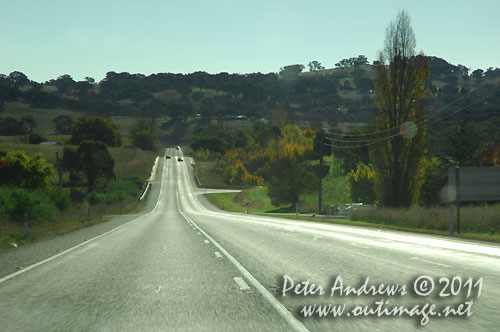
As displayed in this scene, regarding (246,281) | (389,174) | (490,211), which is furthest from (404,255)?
(389,174)

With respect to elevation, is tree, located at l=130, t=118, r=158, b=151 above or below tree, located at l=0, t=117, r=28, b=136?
below

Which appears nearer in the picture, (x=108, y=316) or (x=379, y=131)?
(x=108, y=316)

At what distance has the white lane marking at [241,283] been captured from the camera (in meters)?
7.30

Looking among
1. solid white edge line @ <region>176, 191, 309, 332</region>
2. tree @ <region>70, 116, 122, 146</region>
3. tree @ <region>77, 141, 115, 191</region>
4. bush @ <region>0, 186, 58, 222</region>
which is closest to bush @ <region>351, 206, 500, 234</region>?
solid white edge line @ <region>176, 191, 309, 332</region>

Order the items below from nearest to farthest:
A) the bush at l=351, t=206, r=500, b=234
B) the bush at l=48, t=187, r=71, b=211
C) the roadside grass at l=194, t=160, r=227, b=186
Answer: the bush at l=351, t=206, r=500, b=234
the bush at l=48, t=187, r=71, b=211
the roadside grass at l=194, t=160, r=227, b=186

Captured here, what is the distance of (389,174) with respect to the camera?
112 feet

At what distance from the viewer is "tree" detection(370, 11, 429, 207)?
110ft

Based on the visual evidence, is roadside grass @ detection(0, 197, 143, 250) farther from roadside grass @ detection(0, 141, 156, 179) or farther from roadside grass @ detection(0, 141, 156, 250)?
roadside grass @ detection(0, 141, 156, 179)

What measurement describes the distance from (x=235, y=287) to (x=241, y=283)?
0.33 m

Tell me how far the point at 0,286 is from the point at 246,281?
13.5 ft

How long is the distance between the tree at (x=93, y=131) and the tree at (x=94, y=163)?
47532 millimetres

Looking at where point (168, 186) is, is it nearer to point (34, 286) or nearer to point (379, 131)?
point (379, 131)

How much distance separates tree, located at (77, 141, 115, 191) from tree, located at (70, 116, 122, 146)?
47.5 metres

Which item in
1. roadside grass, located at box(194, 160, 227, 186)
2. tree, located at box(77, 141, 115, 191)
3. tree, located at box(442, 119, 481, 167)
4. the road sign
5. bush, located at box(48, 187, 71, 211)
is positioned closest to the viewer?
the road sign
